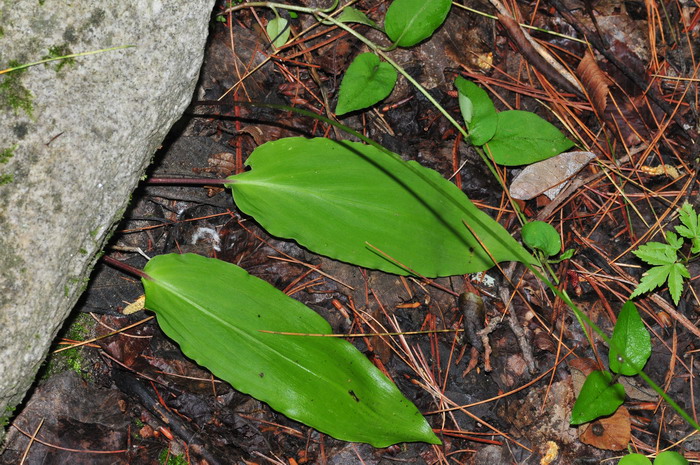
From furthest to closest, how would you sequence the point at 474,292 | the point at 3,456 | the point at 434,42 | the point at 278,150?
1. the point at 434,42
2. the point at 474,292
3. the point at 278,150
4. the point at 3,456

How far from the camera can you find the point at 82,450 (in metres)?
2.05

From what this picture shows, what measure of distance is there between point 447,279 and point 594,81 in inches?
48.0

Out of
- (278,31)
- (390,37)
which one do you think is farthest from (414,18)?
(278,31)

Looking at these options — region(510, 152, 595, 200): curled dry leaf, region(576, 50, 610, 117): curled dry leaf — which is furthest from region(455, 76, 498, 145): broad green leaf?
region(576, 50, 610, 117): curled dry leaf

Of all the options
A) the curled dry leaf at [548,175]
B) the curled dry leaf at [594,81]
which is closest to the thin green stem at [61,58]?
the curled dry leaf at [548,175]

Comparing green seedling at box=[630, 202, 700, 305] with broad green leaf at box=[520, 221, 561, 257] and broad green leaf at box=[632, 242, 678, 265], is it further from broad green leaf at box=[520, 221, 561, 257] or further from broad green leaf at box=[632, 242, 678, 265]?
broad green leaf at box=[520, 221, 561, 257]

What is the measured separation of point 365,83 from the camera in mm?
2395

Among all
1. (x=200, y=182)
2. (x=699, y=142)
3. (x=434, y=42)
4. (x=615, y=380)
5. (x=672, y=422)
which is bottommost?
(x=672, y=422)

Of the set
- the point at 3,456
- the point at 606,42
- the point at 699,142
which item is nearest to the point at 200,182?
the point at 3,456

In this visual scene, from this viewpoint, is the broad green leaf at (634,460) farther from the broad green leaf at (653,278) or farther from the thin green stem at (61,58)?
the thin green stem at (61,58)

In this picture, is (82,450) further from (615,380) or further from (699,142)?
(699,142)

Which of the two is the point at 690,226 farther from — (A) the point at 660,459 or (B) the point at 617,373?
(A) the point at 660,459

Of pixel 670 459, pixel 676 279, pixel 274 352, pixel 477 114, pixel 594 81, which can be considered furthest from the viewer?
pixel 594 81

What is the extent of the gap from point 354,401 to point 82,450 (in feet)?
3.34
